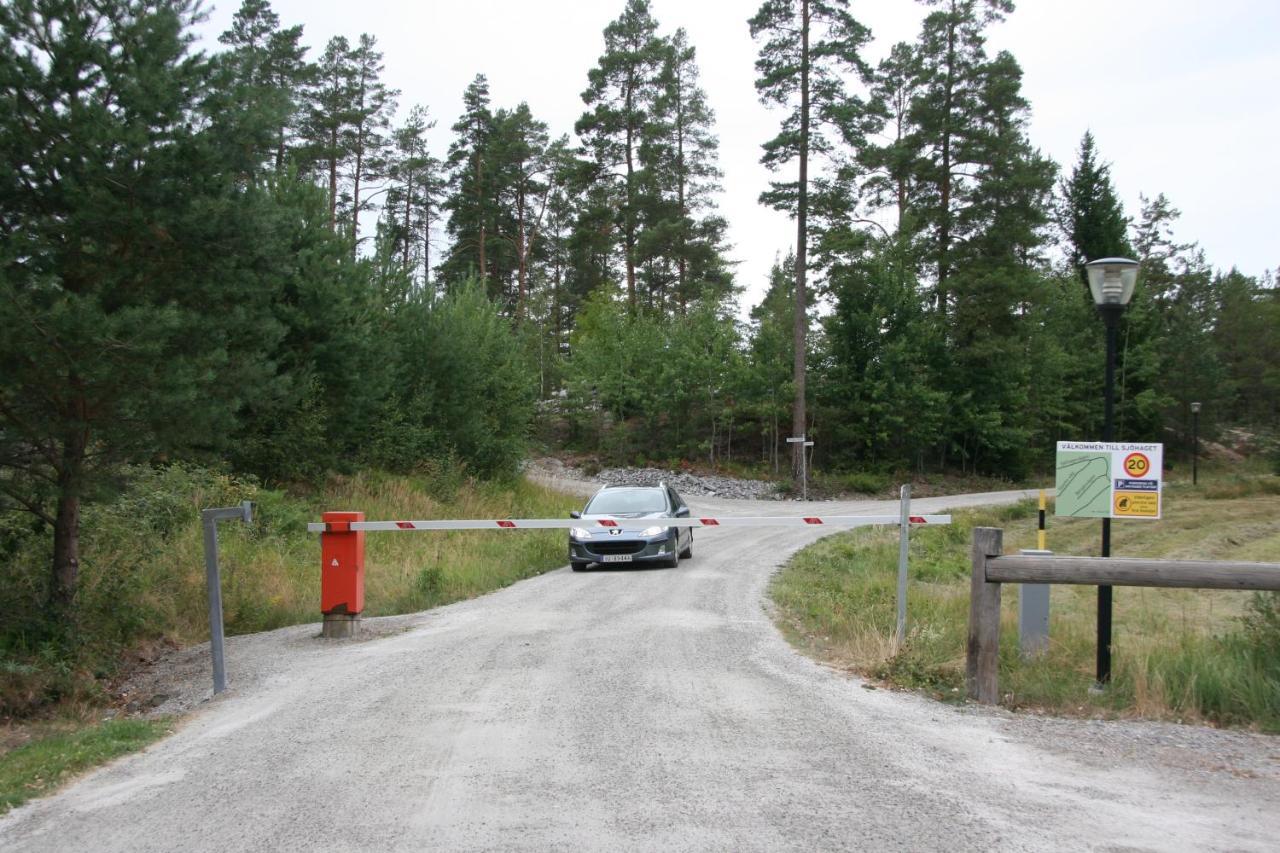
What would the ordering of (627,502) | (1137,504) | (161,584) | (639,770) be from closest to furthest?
(639,770) < (1137,504) < (161,584) < (627,502)

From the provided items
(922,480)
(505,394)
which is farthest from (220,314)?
(922,480)

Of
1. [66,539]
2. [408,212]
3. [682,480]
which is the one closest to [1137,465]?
[66,539]

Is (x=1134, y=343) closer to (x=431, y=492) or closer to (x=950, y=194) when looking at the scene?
(x=950, y=194)

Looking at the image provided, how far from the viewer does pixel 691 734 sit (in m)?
5.66

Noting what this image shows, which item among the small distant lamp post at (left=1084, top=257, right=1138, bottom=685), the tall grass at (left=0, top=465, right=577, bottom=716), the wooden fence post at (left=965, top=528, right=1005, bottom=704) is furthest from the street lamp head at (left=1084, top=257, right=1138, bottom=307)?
the tall grass at (left=0, top=465, right=577, bottom=716)

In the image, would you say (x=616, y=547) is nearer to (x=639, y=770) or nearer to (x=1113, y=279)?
(x=1113, y=279)

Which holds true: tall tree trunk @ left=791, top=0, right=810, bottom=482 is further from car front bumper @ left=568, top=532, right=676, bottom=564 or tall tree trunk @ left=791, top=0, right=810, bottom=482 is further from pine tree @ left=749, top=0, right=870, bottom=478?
car front bumper @ left=568, top=532, right=676, bottom=564

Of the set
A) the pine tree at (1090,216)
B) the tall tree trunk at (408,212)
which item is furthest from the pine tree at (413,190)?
the pine tree at (1090,216)

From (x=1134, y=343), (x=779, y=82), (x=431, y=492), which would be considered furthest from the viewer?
(x=1134, y=343)

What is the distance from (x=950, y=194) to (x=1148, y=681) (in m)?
38.6

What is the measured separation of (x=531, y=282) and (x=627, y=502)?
3863 cm

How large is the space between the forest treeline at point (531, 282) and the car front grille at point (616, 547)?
6581 millimetres

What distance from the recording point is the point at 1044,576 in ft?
21.4

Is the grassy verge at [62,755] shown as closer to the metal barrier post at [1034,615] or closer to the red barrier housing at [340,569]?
the red barrier housing at [340,569]
